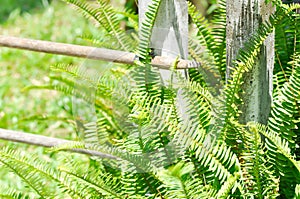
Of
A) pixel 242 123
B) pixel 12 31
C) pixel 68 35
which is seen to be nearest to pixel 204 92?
pixel 242 123

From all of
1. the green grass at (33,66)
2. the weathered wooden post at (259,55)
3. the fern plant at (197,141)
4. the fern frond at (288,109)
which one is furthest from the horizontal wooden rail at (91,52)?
the green grass at (33,66)

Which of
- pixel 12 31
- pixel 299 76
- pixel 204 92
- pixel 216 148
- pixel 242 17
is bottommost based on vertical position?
pixel 12 31

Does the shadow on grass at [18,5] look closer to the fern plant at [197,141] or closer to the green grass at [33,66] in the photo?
the green grass at [33,66]

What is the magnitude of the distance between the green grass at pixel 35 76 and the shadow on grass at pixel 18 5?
3 centimetres

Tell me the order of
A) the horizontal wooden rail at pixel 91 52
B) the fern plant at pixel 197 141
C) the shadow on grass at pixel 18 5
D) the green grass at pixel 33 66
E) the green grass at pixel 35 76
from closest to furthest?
the fern plant at pixel 197 141 → the horizontal wooden rail at pixel 91 52 → the green grass at pixel 35 76 → the green grass at pixel 33 66 → the shadow on grass at pixel 18 5

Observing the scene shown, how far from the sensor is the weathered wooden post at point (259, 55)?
6.75 feet

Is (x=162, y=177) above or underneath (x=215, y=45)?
underneath

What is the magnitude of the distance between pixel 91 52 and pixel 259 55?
2.26 ft

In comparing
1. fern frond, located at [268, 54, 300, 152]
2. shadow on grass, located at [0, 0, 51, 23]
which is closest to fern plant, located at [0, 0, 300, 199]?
fern frond, located at [268, 54, 300, 152]

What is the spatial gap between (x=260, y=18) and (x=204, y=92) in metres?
0.33

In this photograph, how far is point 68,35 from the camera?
5.09 metres

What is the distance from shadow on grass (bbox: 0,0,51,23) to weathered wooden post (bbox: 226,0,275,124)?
3970 millimetres

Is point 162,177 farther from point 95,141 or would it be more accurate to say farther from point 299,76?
point 299,76

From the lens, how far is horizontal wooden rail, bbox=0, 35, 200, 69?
2168 millimetres
